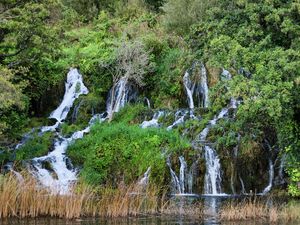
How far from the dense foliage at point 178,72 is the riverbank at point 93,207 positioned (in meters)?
3.52

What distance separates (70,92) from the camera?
28484 mm

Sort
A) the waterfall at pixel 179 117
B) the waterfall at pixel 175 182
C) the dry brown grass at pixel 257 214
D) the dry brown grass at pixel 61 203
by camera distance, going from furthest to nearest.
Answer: the waterfall at pixel 179 117, the waterfall at pixel 175 182, the dry brown grass at pixel 257 214, the dry brown grass at pixel 61 203

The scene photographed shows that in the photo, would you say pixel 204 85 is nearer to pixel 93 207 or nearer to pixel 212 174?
pixel 212 174

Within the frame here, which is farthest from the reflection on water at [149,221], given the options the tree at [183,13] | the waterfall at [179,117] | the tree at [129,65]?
the tree at [183,13]

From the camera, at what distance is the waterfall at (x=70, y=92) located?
2730 centimetres

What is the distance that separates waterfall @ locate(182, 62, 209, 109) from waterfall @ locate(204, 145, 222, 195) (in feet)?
19.9

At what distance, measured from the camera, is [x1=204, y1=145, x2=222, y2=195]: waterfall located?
65.6ft

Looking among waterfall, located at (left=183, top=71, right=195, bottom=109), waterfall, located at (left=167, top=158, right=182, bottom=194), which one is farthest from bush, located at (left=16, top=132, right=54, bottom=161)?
waterfall, located at (left=183, top=71, right=195, bottom=109)

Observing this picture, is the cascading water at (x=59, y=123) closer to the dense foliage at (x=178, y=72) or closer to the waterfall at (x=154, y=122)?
the dense foliage at (x=178, y=72)

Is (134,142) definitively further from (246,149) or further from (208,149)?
(246,149)

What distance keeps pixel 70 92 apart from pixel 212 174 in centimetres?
1154

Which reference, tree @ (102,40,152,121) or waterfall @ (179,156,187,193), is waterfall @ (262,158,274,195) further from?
tree @ (102,40,152,121)

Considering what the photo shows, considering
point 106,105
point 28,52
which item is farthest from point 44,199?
point 106,105

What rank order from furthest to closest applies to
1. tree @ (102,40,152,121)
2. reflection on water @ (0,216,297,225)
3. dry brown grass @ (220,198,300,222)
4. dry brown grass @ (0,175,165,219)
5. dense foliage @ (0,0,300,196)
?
tree @ (102,40,152,121) → dense foliage @ (0,0,300,196) → dry brown grass @ (220,198,300,222) → dry brown grass @ (0,175,165,219) → reflection on water @ (0,216,297,225)
